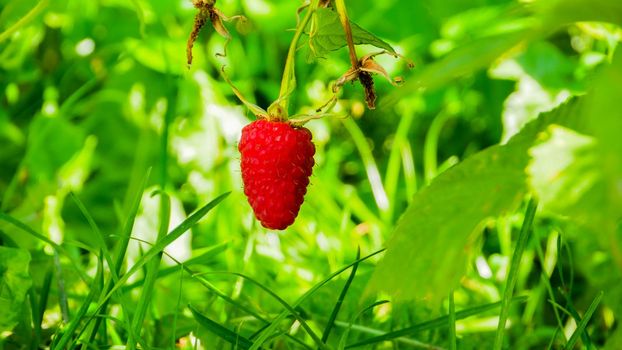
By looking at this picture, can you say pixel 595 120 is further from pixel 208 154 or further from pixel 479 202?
pixel 208 154

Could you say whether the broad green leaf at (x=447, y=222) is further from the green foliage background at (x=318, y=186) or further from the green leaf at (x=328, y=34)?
the green leaf at (x=328, y=34)

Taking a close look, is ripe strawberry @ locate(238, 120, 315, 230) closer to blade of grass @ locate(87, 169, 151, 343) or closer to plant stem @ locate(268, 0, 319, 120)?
plant stem @ locate(268, 0, 319, 120)

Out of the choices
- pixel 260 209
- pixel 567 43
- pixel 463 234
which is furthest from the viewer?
pixel 567 43

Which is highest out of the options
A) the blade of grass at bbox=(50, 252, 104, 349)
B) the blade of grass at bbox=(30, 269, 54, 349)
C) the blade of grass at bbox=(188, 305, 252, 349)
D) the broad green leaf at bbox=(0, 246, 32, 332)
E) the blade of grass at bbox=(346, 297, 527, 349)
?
the broad green leaf at bbox=(0, 246, 32, 332)

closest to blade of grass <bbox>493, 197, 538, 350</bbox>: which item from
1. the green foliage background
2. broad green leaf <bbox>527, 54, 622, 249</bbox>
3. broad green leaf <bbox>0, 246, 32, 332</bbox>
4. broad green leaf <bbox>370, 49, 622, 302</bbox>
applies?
the green foliage background

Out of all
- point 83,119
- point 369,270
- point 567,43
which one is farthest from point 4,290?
point 567,43

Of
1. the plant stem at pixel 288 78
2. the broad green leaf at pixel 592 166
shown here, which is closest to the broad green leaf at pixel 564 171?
the broad green leaf at pixel 592 166

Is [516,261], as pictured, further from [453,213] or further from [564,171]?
[564,171]
